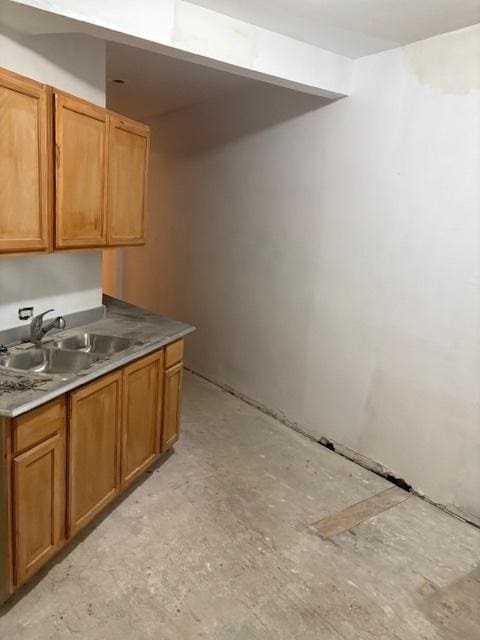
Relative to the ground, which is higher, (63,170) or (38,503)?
(63,170)

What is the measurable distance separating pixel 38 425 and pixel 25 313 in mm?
916

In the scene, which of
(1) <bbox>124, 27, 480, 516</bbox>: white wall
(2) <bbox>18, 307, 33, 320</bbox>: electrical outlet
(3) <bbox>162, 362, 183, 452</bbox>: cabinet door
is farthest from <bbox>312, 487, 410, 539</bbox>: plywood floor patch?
Result: (2) <bbox>18, 307, 33, 320</bbox>: electrical outlet

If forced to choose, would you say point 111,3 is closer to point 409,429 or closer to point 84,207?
point 84,207

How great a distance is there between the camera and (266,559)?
2273 millimetres

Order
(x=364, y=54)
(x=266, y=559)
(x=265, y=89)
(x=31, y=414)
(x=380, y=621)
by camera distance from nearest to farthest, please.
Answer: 1. (x=31, y=414)
2. (x=380, y=621)
3. (x=266, y=559)
4. (x=364, y=54)
5. (x=265, y=89)

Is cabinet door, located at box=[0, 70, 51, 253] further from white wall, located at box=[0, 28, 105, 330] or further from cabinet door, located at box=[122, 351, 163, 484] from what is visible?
cabinet door, located at box=[122, 351, 163, 484]

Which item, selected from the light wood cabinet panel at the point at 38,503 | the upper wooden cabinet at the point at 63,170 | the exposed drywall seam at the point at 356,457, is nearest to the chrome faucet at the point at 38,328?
the upper wooden cabinet at the point at 63,170

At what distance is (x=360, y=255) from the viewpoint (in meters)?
3.09

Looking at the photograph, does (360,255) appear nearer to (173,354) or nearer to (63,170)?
(173,354)

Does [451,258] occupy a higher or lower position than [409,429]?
higher

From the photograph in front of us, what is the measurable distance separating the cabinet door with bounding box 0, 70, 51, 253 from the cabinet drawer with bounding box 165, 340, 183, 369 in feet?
3.15

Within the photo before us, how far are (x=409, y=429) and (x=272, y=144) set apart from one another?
2.31 meters

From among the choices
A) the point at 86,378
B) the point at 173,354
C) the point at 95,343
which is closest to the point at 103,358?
the point at 86,378

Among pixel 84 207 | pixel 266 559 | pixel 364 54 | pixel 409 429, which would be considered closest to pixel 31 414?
pixel 84 207
